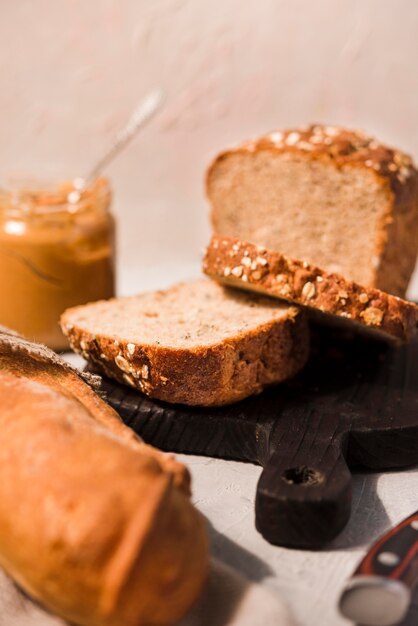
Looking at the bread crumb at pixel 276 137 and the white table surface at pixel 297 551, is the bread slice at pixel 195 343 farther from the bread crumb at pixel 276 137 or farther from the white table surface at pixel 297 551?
the bread crumb at pixel 276 137

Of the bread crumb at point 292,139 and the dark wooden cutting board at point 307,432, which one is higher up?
the bread crumb at point 292,139

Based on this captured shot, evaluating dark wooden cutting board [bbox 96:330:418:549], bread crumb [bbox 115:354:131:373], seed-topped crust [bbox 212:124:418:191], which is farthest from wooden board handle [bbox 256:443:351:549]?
seed-topped crust [bbox 212:124:418:191]

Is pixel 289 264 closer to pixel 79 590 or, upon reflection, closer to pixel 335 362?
pixel 335 362

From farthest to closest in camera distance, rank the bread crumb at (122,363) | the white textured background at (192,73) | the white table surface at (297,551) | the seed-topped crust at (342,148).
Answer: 1. the white textured background at (192,73)
2. the seed-topped crust at (342,148)
3. the bread crumb at (122,363)
4. the white table surface at (297,551)

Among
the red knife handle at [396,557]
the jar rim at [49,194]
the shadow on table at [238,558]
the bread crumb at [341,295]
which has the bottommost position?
the shadow on table at [238,558]

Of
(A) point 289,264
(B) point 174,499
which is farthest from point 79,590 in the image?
(A) point 289,264

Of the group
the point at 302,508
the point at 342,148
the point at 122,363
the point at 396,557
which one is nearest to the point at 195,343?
the point at 122,363

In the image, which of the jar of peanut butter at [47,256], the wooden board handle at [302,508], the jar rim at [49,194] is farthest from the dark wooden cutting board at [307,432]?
the jar rim at [49,194]
